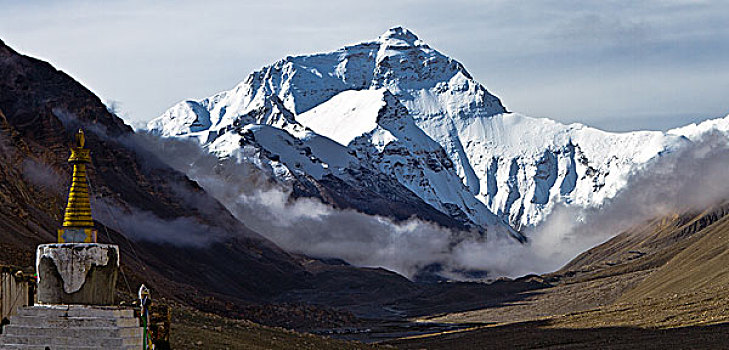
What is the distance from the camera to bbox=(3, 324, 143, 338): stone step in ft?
61.6

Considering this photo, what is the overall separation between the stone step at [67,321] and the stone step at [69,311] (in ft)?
0.23

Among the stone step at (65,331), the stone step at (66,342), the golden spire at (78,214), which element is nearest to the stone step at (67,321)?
the stone step at (65,331)

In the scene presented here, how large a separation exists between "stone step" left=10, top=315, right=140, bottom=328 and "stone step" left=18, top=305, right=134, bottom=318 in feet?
0.23

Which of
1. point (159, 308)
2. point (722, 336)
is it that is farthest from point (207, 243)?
point (159, 308)

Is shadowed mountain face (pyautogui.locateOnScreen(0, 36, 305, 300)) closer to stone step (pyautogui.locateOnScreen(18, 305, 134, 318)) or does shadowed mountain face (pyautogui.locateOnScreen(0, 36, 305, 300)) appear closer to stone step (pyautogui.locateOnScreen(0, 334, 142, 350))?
stone step (pyautogui.locateOnScreen(18, 305, 134, 318))

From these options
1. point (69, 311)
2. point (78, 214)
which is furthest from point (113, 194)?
point (69, 311)

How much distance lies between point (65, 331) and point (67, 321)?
7.3 inches

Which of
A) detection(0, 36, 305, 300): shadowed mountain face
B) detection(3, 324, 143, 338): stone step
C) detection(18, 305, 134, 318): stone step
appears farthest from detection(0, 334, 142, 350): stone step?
detection(0, 36, 305, 300): shadowed mountain face

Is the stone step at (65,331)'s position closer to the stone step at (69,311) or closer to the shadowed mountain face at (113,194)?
the stone step at (69,311)

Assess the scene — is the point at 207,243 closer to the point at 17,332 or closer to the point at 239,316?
the point at 239,316

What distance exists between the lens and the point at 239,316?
11338 cm

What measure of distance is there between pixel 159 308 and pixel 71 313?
4.33 metres

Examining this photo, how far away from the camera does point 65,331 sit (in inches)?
739

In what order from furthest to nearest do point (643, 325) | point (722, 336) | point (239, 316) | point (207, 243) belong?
point (207, 243) → point (239, 316) → point (643, 325) → point (722, 336)
